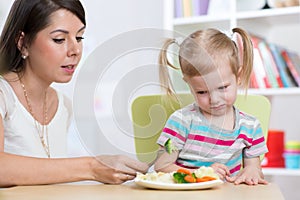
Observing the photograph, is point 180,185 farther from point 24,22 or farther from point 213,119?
point 24,22

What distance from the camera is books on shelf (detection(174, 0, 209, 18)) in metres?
2.70

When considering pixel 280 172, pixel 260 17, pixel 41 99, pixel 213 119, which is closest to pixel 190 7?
pixel 260 17

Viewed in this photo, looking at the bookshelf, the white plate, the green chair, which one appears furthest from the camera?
the bookshelf

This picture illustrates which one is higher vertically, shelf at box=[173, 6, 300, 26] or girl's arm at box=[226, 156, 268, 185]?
shelf at box=[173, 6, 300, 26]

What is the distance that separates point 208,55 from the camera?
104 cm

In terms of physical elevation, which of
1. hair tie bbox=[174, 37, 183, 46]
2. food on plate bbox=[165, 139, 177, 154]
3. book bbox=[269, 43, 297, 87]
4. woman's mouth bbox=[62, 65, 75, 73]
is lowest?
book bbox=[269, 43, 297, 87]

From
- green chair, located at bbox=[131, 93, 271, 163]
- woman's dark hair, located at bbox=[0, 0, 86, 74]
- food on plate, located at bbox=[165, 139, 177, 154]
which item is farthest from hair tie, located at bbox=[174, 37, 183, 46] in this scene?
Answer: woman's dark hair, located at bbox=[0, 0, 86, 74]

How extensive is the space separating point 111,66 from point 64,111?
0.58m

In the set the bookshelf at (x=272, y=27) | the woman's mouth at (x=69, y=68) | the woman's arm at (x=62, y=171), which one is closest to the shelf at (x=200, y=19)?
the bookshelf at (x=272, y=27)

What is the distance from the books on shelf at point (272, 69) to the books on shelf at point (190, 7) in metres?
0.32

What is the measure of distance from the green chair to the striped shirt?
22 mm

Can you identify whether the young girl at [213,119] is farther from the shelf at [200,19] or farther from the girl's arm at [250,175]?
the shelf at [200,19]

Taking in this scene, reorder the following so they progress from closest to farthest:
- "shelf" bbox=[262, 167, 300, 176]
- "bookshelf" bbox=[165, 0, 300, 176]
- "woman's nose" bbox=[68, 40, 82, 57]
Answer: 1. "woman's nose" bbox=[68, 40, 82, 57]
2. "shelf" bbox=[262, 167, 300, 176]
3. "bookshelf" bbox=[165, 0, 300, 176]

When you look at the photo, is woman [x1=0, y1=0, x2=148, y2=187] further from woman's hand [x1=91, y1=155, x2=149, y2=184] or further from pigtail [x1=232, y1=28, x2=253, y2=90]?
pigtail [x1=232, y1=28, x2=253, y2=90]
